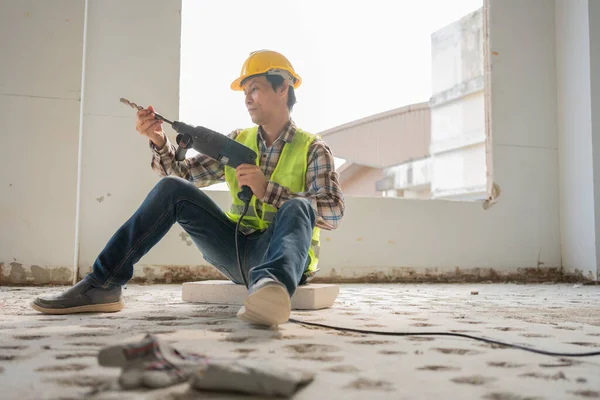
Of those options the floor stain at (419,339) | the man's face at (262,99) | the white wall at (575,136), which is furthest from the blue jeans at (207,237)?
the white wall at (575,136)

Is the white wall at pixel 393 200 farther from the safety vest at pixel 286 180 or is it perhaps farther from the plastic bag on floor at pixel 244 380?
the plastic bag on floor at pixel 244 380

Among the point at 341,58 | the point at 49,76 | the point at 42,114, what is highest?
the point at 341,58

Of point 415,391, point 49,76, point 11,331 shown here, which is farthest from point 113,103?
point 415,391

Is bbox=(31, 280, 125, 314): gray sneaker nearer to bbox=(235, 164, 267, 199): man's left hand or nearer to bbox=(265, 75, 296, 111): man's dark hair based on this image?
bbox=(235, 164, 267, 199): man's left hand

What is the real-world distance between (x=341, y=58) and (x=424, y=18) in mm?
850

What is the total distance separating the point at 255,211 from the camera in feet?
6.41

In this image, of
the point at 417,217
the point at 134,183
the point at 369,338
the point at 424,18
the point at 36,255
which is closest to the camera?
the point at 369,338

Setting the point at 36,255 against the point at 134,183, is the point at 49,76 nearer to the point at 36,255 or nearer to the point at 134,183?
the point at 134,183

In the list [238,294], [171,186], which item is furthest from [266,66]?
[238,294]

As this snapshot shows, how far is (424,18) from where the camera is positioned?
4.31 meters

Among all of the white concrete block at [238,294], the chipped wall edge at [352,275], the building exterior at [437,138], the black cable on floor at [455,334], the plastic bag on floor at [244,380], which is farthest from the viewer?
the building exterior at [437,138]

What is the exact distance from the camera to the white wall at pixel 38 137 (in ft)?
9.86

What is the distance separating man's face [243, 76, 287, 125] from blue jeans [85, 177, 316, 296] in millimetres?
431

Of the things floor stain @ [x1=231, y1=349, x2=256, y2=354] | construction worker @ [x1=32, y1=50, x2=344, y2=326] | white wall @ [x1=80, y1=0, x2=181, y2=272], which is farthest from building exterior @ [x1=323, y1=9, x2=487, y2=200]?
floor stain @ [x1=231, y1=349, x2=256, y2=354]
